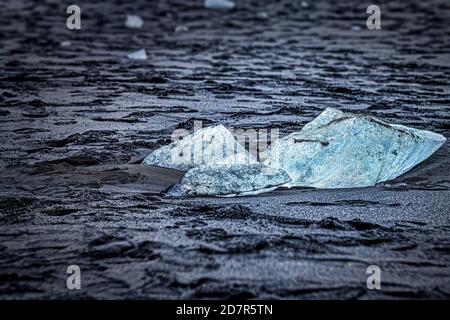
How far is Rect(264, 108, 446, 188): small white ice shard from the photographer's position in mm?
3012

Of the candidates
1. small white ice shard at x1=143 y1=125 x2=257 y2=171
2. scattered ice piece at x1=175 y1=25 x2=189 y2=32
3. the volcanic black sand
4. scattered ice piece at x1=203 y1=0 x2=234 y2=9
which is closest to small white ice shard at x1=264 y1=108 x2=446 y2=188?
the volcanic black sand

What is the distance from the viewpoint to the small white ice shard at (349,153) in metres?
3.01

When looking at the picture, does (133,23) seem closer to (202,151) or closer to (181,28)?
(181,28)

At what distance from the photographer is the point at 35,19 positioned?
1114 cm

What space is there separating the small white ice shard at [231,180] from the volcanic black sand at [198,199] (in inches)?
2.7

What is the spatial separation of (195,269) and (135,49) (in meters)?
6.00

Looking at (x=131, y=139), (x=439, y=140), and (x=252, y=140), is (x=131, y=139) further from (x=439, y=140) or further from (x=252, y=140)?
(x=439, y=140)

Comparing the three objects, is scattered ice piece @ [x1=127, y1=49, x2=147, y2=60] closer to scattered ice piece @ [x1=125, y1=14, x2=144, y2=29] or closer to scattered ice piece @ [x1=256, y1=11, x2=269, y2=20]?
scattered ice piece @ [x1=125, y1=14, x2=144, y2=29]

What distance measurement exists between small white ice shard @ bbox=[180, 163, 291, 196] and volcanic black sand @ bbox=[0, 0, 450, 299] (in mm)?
68

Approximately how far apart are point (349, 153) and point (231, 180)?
2.17 feet

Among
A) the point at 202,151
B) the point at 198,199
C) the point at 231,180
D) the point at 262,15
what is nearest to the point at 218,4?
the point at 262,15

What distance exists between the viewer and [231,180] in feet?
9.45

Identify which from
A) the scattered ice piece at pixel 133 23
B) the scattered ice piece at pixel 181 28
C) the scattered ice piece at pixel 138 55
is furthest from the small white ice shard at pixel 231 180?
the scattered ice piece at pixel 133 23

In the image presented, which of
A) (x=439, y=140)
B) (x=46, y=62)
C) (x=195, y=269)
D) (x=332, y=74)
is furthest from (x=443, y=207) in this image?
(x=46, y=62)
